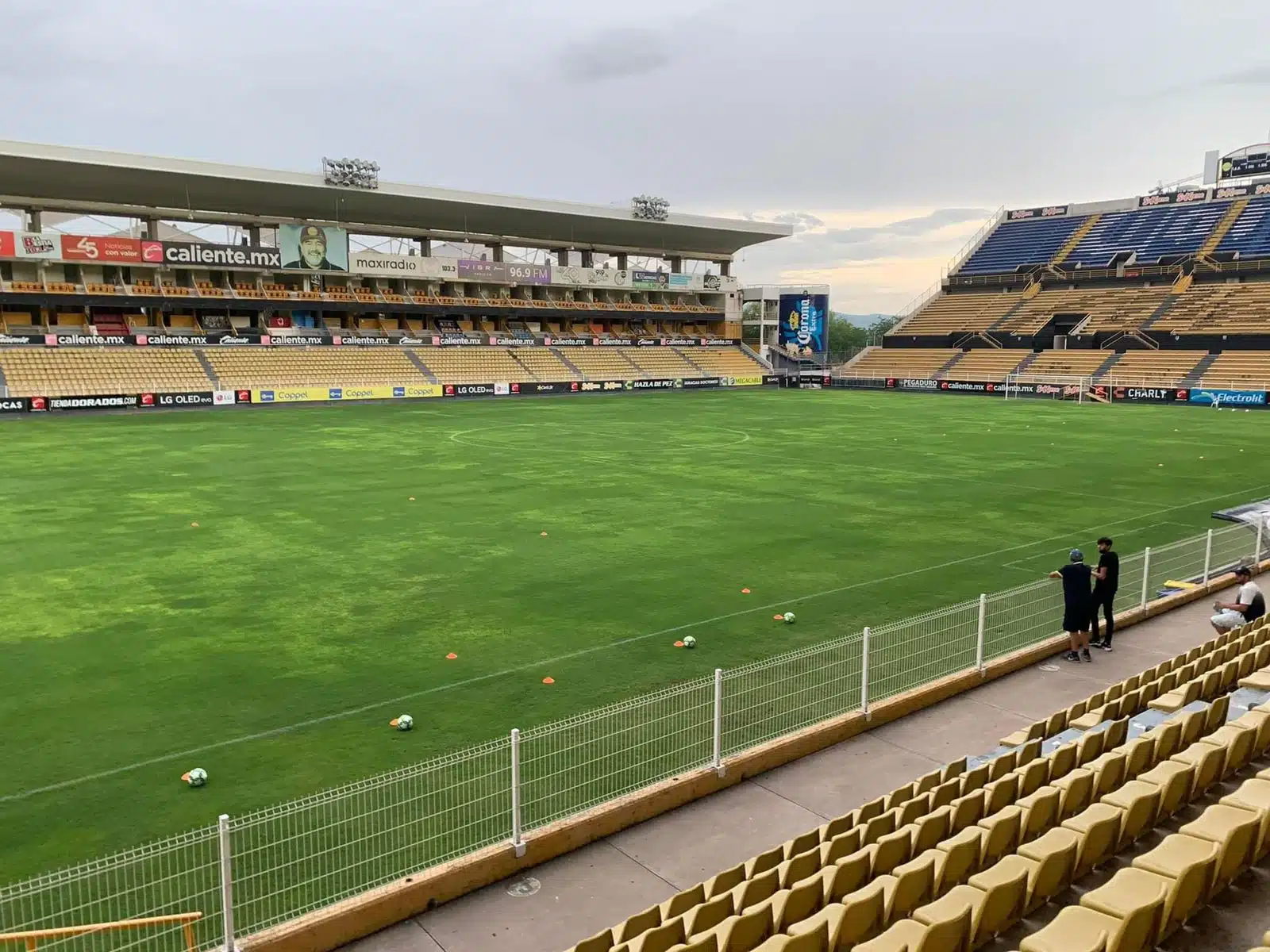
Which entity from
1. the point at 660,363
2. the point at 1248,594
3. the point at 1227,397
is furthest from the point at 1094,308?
the point at 1248,594

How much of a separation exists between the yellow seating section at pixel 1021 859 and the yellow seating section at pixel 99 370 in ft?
178

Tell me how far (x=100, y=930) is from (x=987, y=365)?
7537 centimetres

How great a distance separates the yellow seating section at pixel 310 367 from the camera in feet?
190

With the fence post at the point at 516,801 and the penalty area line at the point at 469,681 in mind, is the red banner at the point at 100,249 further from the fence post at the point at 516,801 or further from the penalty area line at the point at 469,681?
the fence post at the point at 516,801

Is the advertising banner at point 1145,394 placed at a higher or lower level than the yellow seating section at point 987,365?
lower

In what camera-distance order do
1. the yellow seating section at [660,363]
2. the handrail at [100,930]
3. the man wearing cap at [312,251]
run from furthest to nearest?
the yellow seating section at [660,363]
the man wearing cap at [312,251]
the handrail at [100,930]

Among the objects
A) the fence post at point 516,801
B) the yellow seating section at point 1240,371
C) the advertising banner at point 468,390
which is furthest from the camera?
the advertising banner at point 468,390

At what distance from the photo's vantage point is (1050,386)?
66.8 meters

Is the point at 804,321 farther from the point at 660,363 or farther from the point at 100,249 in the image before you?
the point at 100,249

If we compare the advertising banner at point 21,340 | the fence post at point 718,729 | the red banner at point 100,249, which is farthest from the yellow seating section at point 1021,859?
the red banner at point 100,249

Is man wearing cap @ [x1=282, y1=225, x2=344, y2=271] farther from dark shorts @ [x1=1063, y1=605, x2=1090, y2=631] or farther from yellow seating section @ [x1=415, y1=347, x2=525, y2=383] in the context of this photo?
dark shorts @ [x1=1063, y1=605, x2=1090, y2=631]

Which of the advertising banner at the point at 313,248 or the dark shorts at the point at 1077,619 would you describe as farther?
the advertising banner at the point at 313,248

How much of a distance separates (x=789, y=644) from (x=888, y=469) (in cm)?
1809

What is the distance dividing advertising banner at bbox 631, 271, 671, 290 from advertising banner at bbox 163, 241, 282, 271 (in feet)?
101
